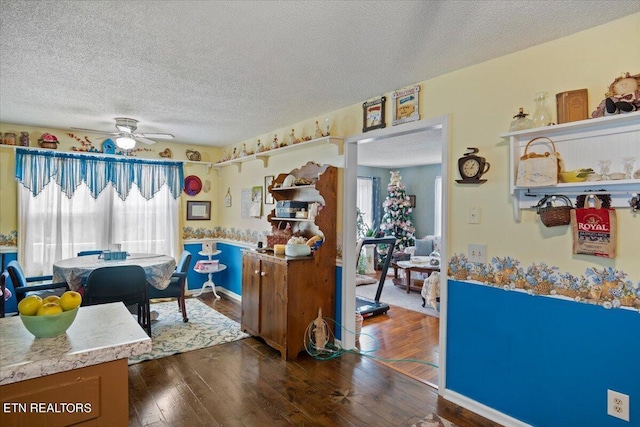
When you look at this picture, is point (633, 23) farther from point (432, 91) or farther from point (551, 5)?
point (432, 91)

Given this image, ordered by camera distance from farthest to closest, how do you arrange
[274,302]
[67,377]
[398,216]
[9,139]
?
[398,216]
[9,139]
[274,302]
[67,377]

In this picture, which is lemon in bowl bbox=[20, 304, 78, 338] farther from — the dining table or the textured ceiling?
the dining table

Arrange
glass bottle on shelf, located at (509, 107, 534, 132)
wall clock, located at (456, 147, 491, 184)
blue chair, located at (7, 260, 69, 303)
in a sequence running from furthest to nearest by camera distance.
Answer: blue chair, located at (7, 260, 69, 303), wall clock, located at (456, 147, 491, 184), glass bottle on shelf, located at (509, 107, 534, 132)

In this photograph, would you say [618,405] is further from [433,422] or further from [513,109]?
[513,109]

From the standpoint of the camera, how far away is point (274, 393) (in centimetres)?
267

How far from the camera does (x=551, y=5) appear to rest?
1733 mm

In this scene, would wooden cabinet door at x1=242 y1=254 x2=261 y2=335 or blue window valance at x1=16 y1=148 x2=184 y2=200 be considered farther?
blue window valance at x1=16 y1=148 x2=184 y2=200

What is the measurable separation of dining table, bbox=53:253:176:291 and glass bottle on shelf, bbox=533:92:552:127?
375cm

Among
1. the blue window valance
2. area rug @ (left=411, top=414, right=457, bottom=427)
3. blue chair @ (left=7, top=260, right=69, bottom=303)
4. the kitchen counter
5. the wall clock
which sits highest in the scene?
the blue window valance

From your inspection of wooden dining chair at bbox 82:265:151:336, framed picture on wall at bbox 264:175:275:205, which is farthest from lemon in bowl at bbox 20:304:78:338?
framed picture on wall at bbox 264:175:275:205

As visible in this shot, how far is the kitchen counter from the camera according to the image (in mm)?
1030

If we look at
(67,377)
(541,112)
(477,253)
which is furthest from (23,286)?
(541,112)

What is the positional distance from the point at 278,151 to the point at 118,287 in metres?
2.27

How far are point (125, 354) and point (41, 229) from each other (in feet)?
14.6
